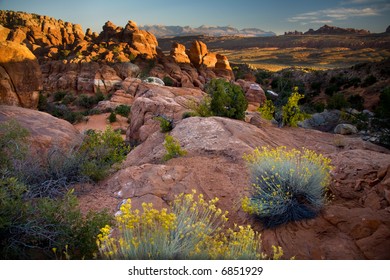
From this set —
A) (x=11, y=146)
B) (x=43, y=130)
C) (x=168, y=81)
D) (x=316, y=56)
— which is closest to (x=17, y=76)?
(x=43, y=130)

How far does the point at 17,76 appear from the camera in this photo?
45.8 feet

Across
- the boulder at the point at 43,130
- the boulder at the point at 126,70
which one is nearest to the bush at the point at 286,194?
the boulder at the point at 43,130

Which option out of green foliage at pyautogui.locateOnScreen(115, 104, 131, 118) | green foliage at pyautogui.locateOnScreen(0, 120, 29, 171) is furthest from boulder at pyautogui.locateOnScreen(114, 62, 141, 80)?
green foliage at pyautogui.locateOnScreen(0, 120, 29, 171)

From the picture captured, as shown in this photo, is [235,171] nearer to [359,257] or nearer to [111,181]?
[111,181]

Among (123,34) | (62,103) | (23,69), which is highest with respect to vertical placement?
(123,34)

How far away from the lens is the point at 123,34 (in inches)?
1566

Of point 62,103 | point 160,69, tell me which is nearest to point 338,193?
point 62,103

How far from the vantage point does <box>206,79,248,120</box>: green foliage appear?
9.06 m

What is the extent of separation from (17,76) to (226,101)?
35.3ft

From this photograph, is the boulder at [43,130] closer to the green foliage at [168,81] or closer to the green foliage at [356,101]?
the green foliage at [356,101]

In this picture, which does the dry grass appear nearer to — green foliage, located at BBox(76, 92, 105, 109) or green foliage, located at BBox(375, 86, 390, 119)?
green foliage, located at BBox(375, 86, 390, 119)

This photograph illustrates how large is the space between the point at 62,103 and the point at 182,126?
2177 centimetres

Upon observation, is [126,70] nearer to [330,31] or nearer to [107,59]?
[107,59]

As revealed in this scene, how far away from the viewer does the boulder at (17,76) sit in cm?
1352
